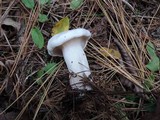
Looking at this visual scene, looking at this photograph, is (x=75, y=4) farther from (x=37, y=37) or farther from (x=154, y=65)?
(x=154, y=65)

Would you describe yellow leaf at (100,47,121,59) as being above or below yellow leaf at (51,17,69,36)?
below

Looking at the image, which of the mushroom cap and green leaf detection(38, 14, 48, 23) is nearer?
the mushroom cap

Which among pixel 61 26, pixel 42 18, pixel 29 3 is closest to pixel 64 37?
pixel 61 26

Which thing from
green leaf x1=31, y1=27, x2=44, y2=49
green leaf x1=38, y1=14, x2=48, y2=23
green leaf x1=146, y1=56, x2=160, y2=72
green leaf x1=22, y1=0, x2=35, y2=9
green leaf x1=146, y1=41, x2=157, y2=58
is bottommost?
green leaf x1=146, y1=56, x2=160, y2=72

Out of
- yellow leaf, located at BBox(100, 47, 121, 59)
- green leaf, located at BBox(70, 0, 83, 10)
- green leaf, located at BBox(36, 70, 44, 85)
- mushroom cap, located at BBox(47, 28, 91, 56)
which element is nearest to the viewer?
mushroom cap, located at BBox(47, 28, 91, 56)

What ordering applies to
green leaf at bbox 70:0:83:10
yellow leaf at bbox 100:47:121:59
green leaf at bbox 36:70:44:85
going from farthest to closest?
green leaf at bbox 70:0:83:10
yellow leaf at bbox 100:47:121:59
green leaf at bbox 36:70:44:85

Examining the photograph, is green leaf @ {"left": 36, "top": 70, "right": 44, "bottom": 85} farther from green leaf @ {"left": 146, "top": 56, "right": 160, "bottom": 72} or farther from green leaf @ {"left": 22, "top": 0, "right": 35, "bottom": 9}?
green leaf @ {"left": 146, "top": 56, "right": 160, "bottom": 72}

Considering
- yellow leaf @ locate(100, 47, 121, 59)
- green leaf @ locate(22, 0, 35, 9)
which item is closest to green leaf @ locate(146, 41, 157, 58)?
yellow leaf @ locate(100, 47, 121, 59)

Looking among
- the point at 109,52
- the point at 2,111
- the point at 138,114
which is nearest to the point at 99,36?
the point at 109,52
